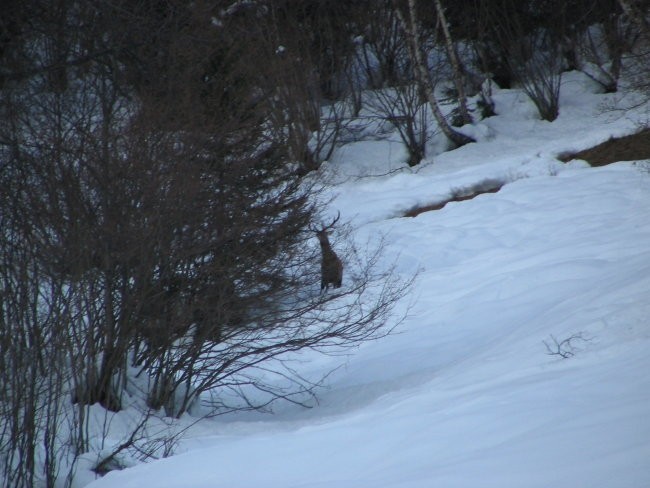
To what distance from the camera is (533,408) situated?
12.6 ft

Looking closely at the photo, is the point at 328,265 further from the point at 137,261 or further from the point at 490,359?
the point at 490,359

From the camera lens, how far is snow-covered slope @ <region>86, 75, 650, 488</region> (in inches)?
131

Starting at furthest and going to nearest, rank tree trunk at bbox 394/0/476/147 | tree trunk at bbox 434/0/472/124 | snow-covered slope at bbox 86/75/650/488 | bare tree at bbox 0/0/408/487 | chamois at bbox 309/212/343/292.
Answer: tree trunk at bbox 434/0/472/124 → tree trunk at bbox 394/0/476/147 → chamois at bbox 309/212/343/292 → bare tree at bbox 0/0/408/487 → snow-covered slope at bbox 86/75/650/488

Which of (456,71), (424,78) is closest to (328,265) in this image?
(424,78)

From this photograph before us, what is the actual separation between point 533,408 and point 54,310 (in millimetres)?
3175

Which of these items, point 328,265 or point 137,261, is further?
point 328,265

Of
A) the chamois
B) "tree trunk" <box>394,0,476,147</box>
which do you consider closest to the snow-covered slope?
the chamois

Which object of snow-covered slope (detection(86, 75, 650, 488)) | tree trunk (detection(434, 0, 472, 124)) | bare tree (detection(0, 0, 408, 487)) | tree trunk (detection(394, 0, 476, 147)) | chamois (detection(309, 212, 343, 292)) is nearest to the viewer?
snow-covered slope (detection(86, 75, 650, 488))

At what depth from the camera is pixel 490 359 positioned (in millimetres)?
6000

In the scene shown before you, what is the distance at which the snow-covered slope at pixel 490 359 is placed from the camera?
333 cm

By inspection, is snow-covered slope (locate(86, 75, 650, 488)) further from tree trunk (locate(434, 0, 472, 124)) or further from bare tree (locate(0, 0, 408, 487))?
tree trunk (locate(434, 0, 472, 124))

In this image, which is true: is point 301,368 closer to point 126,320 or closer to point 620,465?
point 126,320

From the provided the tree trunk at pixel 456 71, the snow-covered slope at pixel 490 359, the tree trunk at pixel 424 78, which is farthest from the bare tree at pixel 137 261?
the tree trunk at pixel 456 71

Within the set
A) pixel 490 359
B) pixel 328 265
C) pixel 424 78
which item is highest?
pixel 424 78
